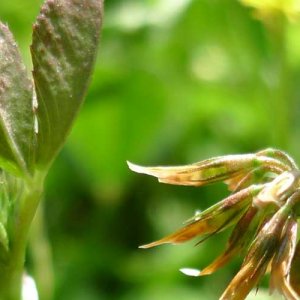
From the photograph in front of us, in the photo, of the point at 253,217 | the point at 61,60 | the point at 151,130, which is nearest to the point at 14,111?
the point at 61,60

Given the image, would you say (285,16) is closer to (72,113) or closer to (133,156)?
(133,156)

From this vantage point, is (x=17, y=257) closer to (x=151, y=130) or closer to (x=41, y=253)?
(x=41, y=253)

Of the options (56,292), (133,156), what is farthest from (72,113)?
Answer: (133,156)

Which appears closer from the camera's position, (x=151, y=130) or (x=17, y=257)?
(x=17, y=257)

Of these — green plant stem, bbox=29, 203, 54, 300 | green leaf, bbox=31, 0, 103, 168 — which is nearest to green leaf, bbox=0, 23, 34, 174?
green leaf, bbox=31, 0, 103, 168

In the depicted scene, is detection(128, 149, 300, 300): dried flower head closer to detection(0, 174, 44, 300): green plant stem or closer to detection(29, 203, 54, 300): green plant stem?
detection(0, 174, 44, 300): green plant stem

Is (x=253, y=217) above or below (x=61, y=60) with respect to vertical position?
below
